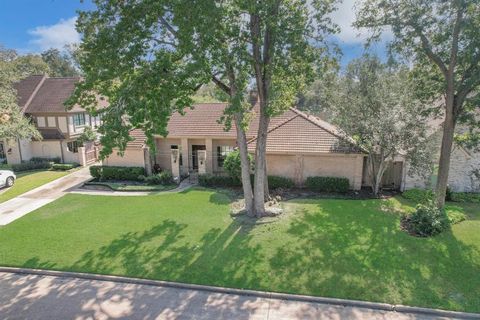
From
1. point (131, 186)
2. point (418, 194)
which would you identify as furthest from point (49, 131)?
point (418, 194)

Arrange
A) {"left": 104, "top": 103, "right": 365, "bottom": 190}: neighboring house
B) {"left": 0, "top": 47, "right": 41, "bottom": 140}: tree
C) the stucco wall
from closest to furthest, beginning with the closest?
1. {"left": 104, "top": 103, "right": 365, "bottom": 190}: neighboring house
2. {"left": 0, "top": 47, "right": 41, "bottom": 140}: tree
3. the stucco wall

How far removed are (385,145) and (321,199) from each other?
4312 mm

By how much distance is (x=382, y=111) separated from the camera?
1619 cm

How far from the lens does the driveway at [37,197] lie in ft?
53.8

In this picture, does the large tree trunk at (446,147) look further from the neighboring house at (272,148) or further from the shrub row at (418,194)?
the neighboring house at (272,148)

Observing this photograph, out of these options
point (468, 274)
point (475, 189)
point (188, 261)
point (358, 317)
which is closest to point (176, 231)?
point (188, 261)

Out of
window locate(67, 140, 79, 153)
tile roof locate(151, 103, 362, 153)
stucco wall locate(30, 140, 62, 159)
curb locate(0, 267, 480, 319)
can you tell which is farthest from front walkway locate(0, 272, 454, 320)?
window locate(67, 140, 79, 153)

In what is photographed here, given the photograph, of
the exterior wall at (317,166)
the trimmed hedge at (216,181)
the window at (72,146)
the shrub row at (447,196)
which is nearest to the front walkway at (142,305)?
the shrub row at (447,196)

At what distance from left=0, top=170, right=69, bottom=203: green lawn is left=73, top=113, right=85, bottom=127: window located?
18.3 ft

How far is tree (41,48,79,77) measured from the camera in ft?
202

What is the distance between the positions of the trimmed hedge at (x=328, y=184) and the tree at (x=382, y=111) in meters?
2.40

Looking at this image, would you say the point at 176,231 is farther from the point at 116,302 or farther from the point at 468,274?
the point at 468,274

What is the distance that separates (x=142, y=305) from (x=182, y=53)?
8742mm

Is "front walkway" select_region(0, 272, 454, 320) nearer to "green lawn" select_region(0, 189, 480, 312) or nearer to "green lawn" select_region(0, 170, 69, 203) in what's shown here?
"green lawn" select_region(0, 189, 480, 312)
